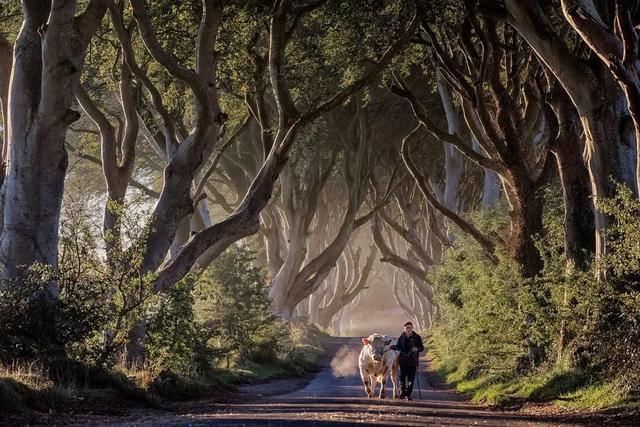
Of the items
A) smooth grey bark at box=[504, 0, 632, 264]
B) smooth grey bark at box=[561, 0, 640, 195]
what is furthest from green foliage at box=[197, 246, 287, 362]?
smooth grey bark at box=[561, 0, 640, 195]

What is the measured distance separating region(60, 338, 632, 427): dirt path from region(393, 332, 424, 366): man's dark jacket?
842 millimetres

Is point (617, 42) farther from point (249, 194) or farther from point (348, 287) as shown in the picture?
point (348, 287)

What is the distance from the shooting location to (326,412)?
42.8 ft

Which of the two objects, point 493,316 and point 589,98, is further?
point 493,316

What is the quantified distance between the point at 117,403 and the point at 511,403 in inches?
276

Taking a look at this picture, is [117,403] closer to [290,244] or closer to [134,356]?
[134,356]

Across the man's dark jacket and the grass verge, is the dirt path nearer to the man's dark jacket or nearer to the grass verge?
the grass verge

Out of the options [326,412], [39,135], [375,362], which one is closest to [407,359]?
[375,362]

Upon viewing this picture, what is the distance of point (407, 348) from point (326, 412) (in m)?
7.08

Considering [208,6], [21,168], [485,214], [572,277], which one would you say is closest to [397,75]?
[485,214]

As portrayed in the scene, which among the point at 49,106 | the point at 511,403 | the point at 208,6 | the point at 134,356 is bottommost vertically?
the point at 511,403

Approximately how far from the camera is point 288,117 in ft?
62.3

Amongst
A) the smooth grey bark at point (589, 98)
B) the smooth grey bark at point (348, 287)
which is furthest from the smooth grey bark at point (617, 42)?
the smooth grey bark at point (348, 287)

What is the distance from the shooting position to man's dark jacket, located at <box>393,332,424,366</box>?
19.6m
